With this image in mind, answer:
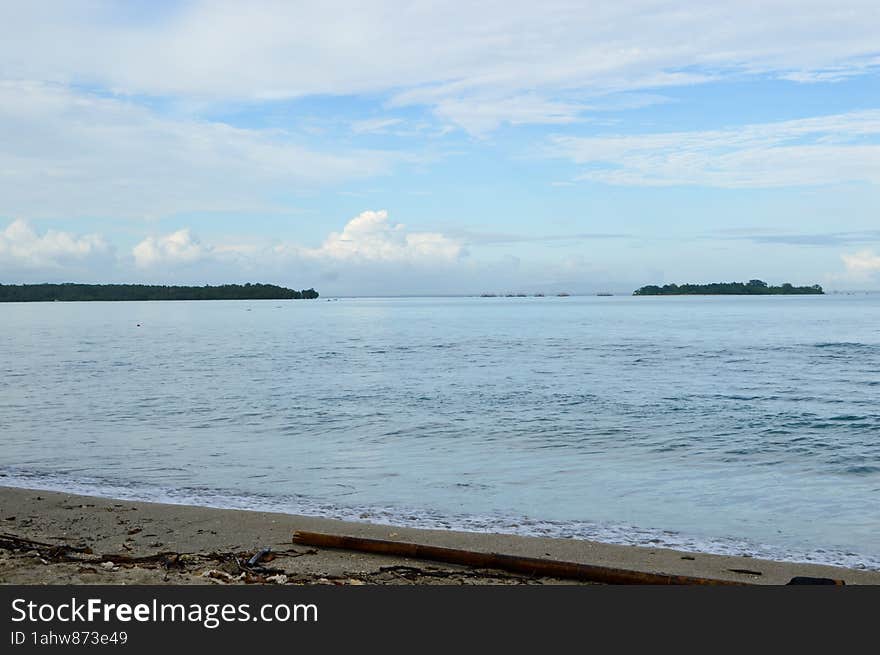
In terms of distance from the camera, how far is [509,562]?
7340 mm

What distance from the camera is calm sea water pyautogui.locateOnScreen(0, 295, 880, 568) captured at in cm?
1105

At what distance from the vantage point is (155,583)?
6.57 meters

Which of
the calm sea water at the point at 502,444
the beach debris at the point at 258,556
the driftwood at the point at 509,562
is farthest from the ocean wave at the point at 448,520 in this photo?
the beach debris at the point at 258,556

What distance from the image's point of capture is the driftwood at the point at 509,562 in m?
6.78

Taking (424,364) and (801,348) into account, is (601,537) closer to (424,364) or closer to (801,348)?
(424,364)

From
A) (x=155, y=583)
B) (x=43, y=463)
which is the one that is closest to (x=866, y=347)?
(x=43, y=463)

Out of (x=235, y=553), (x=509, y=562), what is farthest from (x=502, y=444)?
(x=509, y=562)

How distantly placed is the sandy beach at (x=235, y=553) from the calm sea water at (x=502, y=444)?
2.98 feet

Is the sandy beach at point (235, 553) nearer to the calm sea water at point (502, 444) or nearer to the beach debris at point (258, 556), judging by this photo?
the beach debris at point (258, 556)

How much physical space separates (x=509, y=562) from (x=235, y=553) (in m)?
2.86

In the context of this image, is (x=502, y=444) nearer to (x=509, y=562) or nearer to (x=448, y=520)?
(x=448, y=520)

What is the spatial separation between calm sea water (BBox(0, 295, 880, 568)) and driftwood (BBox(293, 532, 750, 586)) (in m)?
2.52

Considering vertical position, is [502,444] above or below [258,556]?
below

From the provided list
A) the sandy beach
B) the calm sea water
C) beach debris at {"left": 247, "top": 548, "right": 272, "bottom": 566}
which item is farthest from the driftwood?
the calm sea water
